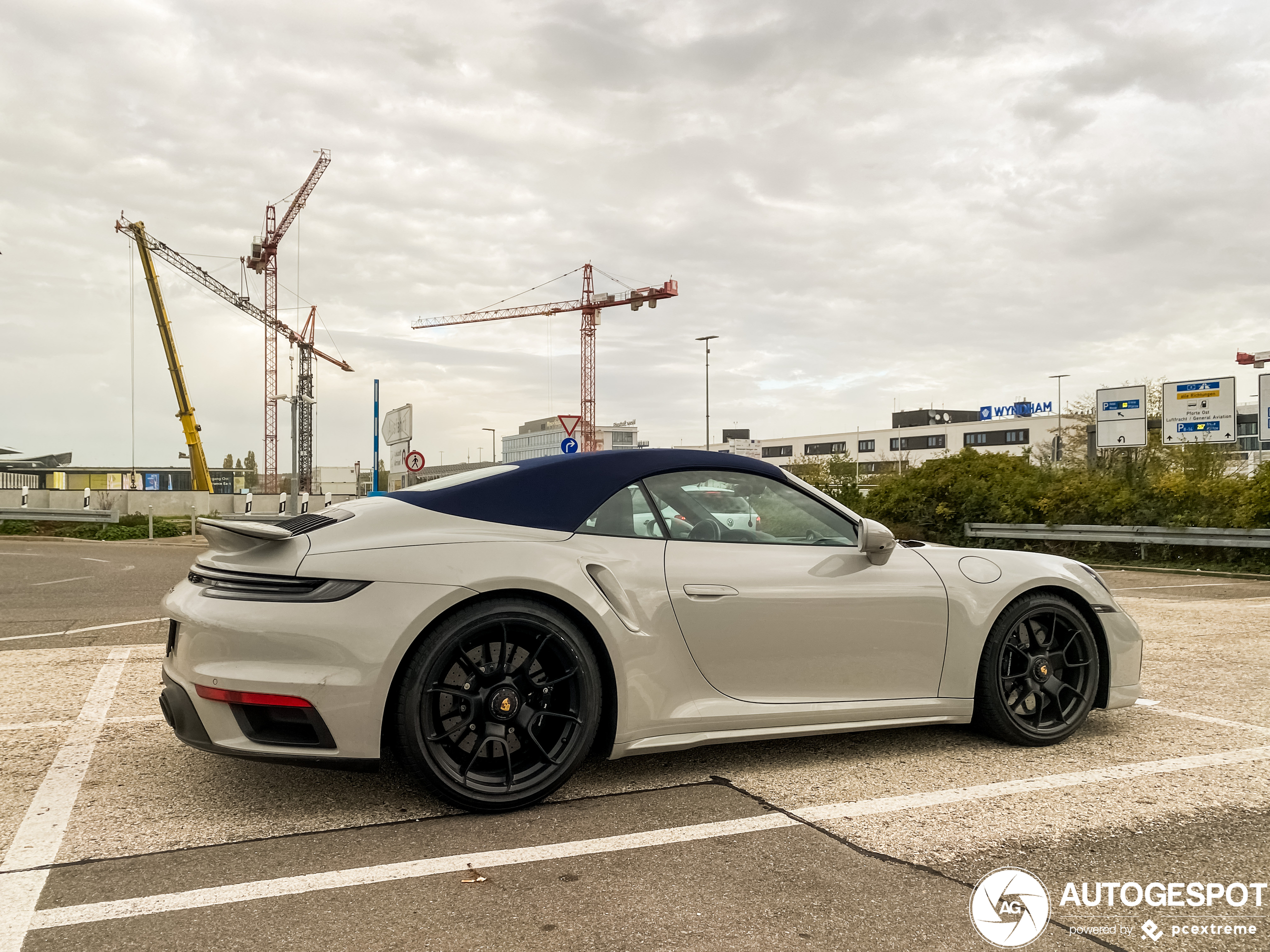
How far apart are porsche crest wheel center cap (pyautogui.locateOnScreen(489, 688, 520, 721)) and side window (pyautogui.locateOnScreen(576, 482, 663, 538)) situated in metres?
0.66

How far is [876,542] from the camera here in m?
3.92

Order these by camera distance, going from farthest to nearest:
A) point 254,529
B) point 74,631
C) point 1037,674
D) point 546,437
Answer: point 546,437
point 74,631
point 1037,674
point 254,529

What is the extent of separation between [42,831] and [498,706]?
1.53 meters

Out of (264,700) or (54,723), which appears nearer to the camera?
(264,700)

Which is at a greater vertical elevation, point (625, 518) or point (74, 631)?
point (625, 518)

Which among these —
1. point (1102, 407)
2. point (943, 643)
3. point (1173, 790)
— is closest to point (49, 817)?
point (943, 643)

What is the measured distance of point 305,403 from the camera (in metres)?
80.6

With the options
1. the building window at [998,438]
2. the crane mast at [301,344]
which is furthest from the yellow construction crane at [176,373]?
the building window at [998,438]

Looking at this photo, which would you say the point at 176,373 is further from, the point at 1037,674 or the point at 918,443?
the point at 918,443

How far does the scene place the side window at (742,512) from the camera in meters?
3.83

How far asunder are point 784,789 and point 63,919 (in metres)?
2.29

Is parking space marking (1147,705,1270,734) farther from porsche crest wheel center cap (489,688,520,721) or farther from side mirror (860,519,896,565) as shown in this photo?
porsche crest wheel center cap (489,688,520,721)

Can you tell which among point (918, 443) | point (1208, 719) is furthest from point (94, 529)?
point (918, 443)

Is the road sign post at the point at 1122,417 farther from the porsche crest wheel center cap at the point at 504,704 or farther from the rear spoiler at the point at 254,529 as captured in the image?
the rear spoiler at the point at 254,529
